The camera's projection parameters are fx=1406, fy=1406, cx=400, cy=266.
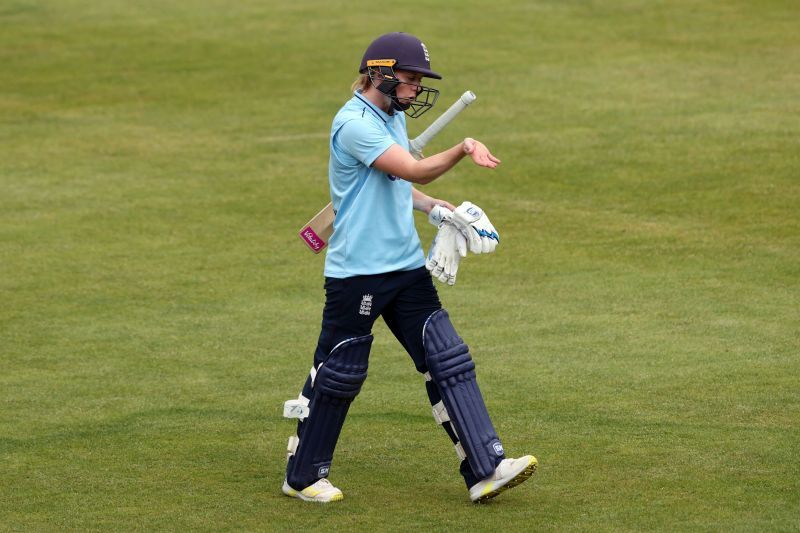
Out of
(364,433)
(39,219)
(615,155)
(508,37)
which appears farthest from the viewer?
(508,37)

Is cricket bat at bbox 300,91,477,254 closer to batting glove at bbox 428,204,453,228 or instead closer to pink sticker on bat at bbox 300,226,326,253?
pink sticker on bat at bbox 300,226,326,253

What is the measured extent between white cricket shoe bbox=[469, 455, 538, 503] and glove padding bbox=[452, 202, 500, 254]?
102 cm

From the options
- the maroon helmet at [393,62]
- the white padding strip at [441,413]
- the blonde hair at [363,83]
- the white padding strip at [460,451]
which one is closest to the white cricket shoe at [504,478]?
the white padding strip at [460,451]

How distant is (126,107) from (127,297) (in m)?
7.64

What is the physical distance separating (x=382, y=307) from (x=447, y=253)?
41 centimetres

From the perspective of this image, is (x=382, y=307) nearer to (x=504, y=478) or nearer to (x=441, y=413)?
(x=441, y=413)

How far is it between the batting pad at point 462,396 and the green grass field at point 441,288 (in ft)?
0.87

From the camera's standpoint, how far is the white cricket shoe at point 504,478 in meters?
6.48

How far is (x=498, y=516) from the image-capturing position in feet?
21.4

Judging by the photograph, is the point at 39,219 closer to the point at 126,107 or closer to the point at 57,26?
the point at 126,107

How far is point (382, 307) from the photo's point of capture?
6824 mm

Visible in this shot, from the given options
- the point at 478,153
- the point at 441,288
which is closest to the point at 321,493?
the point at 478,153

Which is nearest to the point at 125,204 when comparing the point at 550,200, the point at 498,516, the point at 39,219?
the point at 39,219

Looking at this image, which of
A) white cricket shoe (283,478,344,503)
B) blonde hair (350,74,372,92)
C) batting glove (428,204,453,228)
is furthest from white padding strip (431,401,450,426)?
blonde hair (350,74,372,92)
